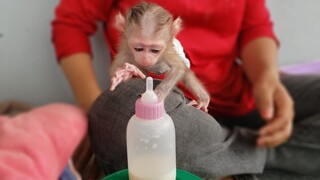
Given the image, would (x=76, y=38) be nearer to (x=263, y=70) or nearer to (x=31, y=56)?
(x=31, y=56)

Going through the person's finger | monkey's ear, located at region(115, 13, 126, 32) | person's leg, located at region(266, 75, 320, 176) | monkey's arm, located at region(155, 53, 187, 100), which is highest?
monkey's ear, located at region(115, 13, 126, 32)

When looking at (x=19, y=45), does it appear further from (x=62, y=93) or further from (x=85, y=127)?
(x=85, y=127)

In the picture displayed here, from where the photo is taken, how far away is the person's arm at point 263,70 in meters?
0.65

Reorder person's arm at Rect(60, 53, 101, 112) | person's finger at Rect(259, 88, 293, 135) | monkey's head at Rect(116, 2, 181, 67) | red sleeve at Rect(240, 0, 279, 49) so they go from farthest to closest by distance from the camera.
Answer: person's finger at Rect(259, 88, 293, 135)
red sleeve at Rect(240, 0, 279, 49)
person's arm at Rect(60, 53, 101, 112)
monkey's head at Rect(116, 2, 181, 67)

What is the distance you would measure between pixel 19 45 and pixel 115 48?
0.22 meters

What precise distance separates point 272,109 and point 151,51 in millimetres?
367

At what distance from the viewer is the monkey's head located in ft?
1.24

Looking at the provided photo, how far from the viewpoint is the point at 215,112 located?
49 cm

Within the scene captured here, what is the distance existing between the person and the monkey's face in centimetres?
4

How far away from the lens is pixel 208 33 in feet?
1.65

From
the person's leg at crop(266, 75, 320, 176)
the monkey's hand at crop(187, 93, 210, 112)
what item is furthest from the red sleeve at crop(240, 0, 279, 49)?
the person's leg at crop(266, 75, 320, 176)

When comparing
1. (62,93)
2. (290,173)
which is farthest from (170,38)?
(290,173)

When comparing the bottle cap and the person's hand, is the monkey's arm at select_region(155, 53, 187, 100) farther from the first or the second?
the person's hand

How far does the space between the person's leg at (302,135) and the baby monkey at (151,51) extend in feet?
1.98
